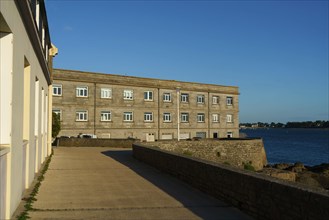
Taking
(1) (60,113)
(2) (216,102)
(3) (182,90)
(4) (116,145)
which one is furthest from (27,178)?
(2) (216,102)

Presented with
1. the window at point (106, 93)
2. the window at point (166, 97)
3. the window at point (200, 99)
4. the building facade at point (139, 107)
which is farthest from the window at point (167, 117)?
the window at point (106, 93)

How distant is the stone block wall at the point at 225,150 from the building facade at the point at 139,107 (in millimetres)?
8916

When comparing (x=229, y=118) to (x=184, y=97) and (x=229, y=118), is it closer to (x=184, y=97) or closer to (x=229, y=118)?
(x=229, y=118)

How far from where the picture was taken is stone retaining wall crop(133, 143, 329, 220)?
6.14 metres

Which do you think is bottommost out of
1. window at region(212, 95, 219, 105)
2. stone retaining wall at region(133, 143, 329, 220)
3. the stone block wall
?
the stone block wall

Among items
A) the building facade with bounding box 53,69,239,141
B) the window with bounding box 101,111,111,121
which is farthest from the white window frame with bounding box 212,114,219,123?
the window with bounding box 101,111,111,121

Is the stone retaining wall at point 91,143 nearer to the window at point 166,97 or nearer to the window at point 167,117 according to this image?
the window at point 167,117

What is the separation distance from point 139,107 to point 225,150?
71.0 feet

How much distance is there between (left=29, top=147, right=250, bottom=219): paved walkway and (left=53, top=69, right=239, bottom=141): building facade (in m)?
27.5

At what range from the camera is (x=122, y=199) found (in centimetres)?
1011

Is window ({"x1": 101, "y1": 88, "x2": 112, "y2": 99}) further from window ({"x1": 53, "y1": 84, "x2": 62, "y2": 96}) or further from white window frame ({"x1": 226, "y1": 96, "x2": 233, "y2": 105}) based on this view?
white window frame ({"x1": 226, "y1": 96, "x2": 233, "y2": 105})

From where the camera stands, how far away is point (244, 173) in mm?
8656

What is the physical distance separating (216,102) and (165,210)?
54.3 metres

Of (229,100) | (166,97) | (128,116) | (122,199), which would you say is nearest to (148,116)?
(128,116)
